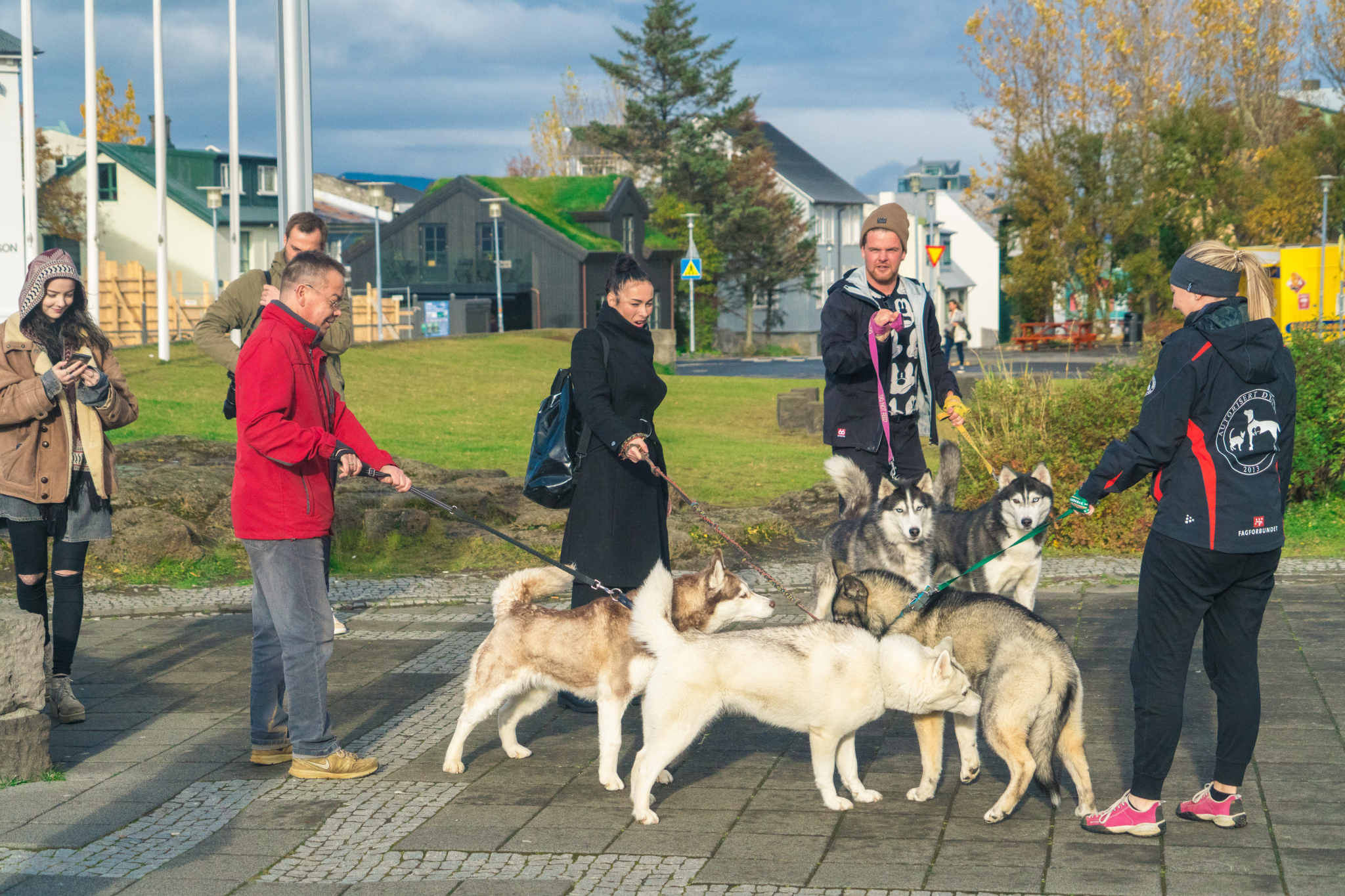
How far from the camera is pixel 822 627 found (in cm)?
487

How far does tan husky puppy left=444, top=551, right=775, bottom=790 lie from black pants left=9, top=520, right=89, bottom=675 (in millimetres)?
2137

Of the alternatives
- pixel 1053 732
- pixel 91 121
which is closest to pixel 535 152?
pixel 91 121

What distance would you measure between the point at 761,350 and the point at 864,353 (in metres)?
52.9

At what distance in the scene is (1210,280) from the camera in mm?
4152

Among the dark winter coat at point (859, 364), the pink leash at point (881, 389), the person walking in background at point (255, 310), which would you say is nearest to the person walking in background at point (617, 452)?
the dark winter coat at point (859, 364)

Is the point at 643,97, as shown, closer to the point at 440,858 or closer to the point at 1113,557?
the point at 1113,557

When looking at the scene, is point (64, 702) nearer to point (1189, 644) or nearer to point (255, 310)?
point (255, 310)

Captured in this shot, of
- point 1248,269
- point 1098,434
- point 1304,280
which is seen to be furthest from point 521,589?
point 1304,280

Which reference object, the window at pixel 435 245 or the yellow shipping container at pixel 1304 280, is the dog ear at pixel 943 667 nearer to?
the yellow shipping container at pixel 1304 280

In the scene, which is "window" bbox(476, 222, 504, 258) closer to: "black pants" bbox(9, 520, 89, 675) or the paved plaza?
the paved plaza

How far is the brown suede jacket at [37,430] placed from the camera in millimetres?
5762

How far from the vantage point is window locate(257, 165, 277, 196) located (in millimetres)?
56188

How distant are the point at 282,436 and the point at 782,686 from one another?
7.23 ft

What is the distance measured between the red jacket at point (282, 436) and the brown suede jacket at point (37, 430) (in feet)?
4.14
